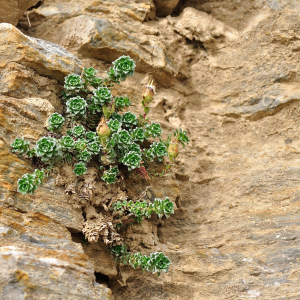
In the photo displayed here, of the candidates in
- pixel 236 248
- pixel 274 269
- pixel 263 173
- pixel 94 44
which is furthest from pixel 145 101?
pixel 274 269

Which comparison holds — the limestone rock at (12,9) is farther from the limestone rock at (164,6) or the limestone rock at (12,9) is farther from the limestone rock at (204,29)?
the limestone rock at (204,29)

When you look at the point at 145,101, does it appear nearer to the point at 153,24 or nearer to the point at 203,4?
the point at 153,24

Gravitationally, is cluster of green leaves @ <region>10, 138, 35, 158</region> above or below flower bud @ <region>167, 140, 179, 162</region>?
below

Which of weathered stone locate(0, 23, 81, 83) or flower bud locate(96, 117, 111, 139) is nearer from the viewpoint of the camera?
flower bud locate(96, 117, 111, 139)

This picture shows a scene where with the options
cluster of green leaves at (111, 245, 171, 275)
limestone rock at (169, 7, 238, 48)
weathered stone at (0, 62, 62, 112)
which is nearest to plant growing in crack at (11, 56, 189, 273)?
cluster of green leaves at (111, 245, 171, 275)

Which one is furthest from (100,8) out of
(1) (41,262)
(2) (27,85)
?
(1) (41,262)

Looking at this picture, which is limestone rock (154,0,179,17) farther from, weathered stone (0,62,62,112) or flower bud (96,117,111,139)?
flower bud (96,117,111,139)
